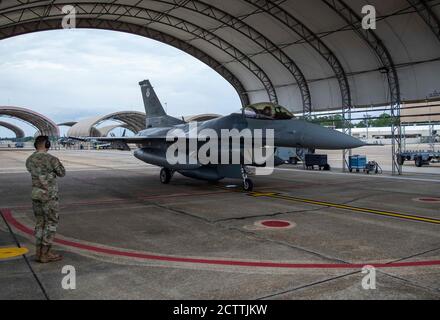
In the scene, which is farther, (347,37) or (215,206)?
(347,37)

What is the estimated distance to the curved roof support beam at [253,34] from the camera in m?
21.5

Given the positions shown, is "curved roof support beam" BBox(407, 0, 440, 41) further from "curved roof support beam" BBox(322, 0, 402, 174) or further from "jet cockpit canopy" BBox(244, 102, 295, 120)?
"jet cockpit canopy" BBox(244, 102, 295, 120)

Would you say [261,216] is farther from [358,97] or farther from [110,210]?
[358,97]

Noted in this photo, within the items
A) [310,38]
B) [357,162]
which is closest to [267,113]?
[310,38]

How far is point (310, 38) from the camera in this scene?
2186cm

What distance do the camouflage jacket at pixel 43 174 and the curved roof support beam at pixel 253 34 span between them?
57.3 ft

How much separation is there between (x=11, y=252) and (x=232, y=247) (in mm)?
3406

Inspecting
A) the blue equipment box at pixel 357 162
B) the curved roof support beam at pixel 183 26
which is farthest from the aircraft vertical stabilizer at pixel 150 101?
the blue equipment box at pixel 357 162

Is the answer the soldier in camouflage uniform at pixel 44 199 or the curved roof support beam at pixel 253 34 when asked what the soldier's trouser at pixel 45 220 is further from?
the curved roof support beam at pixel 253 34

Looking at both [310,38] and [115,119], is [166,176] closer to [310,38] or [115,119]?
[310,38]

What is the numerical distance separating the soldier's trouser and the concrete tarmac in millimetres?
364
